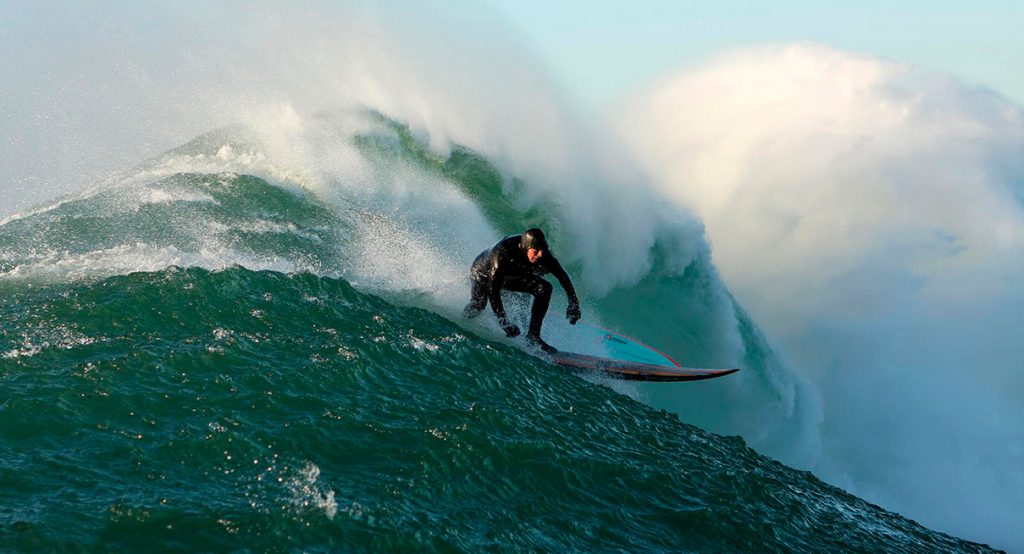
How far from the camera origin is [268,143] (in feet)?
50.3

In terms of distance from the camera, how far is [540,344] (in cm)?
1037

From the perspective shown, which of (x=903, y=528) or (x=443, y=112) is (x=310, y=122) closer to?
(x=443, y=112)

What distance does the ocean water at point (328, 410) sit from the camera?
536 centimetres

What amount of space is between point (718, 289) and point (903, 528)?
253 inches

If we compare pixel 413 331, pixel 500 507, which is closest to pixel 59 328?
pixel 413 331

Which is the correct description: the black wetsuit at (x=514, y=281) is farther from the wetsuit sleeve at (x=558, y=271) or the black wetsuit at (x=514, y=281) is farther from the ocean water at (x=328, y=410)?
the ocean water at (x=328, y=410)

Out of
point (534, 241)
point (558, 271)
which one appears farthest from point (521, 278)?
point (534, 241)

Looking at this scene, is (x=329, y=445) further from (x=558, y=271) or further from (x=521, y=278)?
(x=521, y=278)

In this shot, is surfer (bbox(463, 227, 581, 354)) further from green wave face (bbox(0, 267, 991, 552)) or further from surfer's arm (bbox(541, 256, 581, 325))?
green wave face (bbox(0, 267, 991, 552))

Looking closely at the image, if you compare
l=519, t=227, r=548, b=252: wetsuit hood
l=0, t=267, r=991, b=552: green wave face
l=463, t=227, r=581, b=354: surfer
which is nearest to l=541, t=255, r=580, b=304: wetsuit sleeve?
l=463, t=227, r=581, b=354: surfer

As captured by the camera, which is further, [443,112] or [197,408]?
[443,112]

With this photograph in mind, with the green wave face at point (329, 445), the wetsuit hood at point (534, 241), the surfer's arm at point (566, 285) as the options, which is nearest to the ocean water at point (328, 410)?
the green wave face at point (329, 445)

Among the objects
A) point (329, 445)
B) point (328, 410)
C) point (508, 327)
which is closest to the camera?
point (329, 445)

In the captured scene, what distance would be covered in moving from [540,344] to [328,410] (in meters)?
3.96
